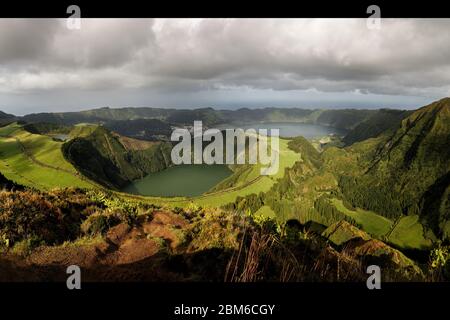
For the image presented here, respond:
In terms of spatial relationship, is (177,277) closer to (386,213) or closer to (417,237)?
(417,237)

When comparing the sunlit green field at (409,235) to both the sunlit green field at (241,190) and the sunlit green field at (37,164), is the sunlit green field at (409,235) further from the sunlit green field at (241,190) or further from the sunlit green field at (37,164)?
the sunlit green field at (37,164)

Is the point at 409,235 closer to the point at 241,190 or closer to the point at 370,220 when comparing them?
the point at 370,220

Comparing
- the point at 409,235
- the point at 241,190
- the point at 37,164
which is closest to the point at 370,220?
the point at 409,235

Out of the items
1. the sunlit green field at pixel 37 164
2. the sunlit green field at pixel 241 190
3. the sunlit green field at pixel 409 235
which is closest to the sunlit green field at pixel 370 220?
the sunlit green field at pixel 409 235

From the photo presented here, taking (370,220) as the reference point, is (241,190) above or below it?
above

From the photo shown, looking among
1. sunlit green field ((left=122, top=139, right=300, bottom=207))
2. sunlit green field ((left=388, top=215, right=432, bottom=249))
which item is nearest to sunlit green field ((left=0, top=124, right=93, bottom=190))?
sunlit green field ((left=122, top=139, right=300, bottom=207))

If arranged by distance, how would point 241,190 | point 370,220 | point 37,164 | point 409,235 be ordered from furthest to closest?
point 241,190 < point 370,220 < point 37,164 < point 409,235

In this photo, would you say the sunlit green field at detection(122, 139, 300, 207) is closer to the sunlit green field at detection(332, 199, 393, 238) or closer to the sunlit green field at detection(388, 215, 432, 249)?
the sunlit green field at detection(332, 199, 393, 238)

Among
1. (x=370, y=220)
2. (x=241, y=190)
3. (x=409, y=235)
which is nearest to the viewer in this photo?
(x=409, y=235)

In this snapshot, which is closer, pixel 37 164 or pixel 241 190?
pixel 37 164
